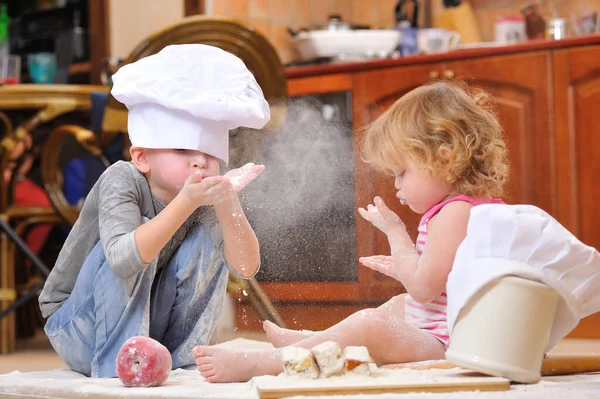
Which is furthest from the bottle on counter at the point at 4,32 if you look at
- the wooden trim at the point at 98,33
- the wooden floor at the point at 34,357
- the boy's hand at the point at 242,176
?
the boy's hand at the point at 242,176

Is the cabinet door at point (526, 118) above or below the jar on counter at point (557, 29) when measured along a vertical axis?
below

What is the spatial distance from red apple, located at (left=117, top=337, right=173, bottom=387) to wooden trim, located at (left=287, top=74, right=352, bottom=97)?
1873 mm

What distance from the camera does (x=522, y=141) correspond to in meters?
2.86

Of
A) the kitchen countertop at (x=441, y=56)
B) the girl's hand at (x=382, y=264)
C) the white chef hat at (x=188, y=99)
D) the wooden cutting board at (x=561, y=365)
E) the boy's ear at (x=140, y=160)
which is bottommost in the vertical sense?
the wooden cutting board at (x=561, y=365)

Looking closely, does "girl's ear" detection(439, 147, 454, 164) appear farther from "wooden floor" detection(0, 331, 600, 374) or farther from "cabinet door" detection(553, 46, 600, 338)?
"cabinet door" detection(553, 46, 600, 338)

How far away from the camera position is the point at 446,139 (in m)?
1.54

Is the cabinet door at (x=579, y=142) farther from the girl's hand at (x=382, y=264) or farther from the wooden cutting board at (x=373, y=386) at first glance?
the wooden cutting board at (x=373, y=386)

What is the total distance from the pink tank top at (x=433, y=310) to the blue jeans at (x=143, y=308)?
34 centimetres

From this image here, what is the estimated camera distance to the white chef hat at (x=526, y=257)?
1.28m

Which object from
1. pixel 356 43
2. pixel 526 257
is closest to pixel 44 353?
pixel 356 43

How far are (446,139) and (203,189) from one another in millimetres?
406

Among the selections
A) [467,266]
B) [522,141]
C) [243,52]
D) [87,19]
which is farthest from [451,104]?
[87,19]

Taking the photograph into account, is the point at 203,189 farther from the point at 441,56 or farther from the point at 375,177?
the point at 441,56

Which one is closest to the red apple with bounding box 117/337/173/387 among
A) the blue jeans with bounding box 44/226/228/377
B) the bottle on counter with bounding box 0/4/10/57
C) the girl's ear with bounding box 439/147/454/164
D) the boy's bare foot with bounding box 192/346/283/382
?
the boy's bare foot with bounding box 192/346/283/382
